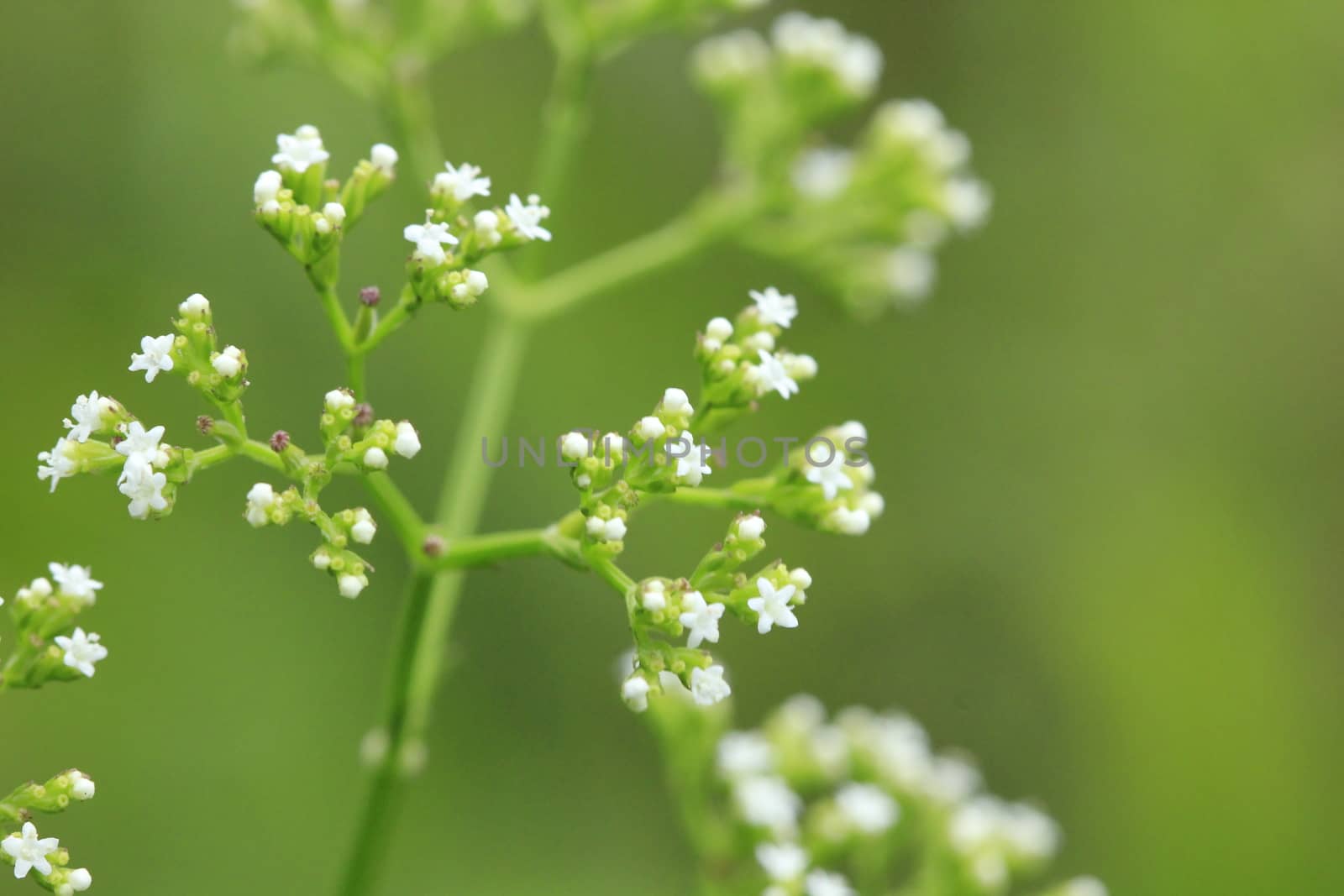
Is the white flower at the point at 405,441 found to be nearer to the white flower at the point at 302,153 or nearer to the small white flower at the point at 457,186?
the small white flower at the point at 457,186

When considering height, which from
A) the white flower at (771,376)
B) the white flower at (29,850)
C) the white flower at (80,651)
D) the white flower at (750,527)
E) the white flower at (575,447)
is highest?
the white flower at (771,376)

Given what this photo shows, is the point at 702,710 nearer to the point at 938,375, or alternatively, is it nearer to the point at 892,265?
the point at 892,265

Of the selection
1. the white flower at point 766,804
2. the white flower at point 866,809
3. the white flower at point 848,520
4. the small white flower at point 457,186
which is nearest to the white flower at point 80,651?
the small white flower at point 457,186

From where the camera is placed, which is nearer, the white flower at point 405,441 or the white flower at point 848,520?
the white flower at point 405,441

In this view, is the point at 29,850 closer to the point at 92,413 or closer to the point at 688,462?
the point at 92,413

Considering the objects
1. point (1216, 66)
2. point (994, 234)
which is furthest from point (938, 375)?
point (1216, 66)

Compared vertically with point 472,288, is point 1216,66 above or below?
above
